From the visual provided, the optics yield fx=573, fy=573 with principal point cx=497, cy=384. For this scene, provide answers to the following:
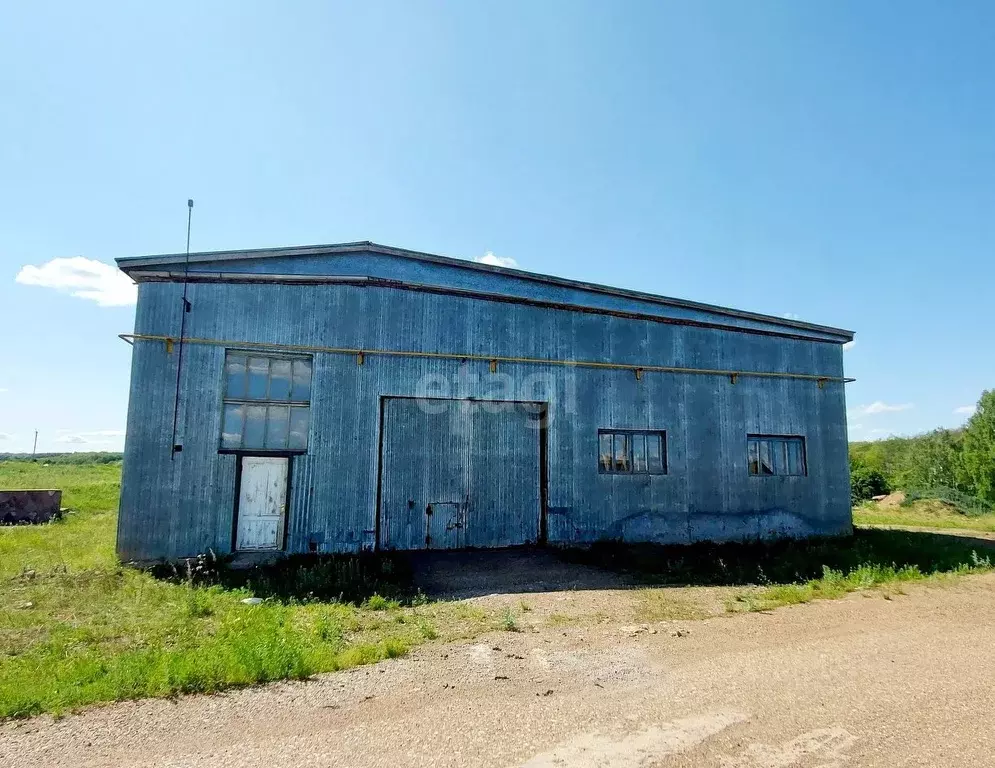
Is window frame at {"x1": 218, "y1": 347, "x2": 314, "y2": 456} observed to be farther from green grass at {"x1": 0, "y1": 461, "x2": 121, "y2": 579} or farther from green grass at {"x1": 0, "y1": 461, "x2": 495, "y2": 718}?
green grass at {"x1": 0, "y1": 461, "x2": 121, "y2": 579}

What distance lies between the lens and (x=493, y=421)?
45.3 ft

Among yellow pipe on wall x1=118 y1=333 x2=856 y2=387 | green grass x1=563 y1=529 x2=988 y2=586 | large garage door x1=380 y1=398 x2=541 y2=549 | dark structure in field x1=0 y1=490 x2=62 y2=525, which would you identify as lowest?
green grass x1=563 y1=529 x2=988 y2=586

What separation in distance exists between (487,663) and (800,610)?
5242mm

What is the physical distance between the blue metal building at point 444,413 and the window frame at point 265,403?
0.13 feet

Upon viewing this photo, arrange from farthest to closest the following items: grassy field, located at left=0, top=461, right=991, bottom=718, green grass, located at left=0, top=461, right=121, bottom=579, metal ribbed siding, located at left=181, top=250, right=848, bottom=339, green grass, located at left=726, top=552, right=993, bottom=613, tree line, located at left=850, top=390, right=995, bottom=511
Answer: tree line, located at left=850, top=390, right=995, bottom=511 → metal ribbed siding, located at left=181, top=250, right=848, bottom=339 → green grass, located at left=0, top=461, right=121, bottom=579 → green grass, located at left=726, top=552, right=993, bottom=613 → grassy field, located at left=0, top=461, right=991, bottom=718

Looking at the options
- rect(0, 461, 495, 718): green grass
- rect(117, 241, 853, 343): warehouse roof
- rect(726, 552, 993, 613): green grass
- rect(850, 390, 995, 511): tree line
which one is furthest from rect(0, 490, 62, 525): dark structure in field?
rect(850, 390, 995, 511): tree line

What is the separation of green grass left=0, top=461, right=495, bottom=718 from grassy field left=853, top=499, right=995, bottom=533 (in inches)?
861

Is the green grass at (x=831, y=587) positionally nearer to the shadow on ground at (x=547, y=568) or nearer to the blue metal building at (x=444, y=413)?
the shadow on ground at (x=547, y=568)

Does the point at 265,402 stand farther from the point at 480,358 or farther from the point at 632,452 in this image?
the point at 632,452

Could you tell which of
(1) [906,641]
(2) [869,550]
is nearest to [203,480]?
(1) [906,641]

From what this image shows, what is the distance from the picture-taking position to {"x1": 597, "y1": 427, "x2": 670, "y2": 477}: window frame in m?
14.6


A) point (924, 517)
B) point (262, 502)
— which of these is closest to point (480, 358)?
point (262, 502)

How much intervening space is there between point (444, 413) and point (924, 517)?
93.4 feet

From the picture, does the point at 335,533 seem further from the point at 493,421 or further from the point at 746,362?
the point at 746,362
